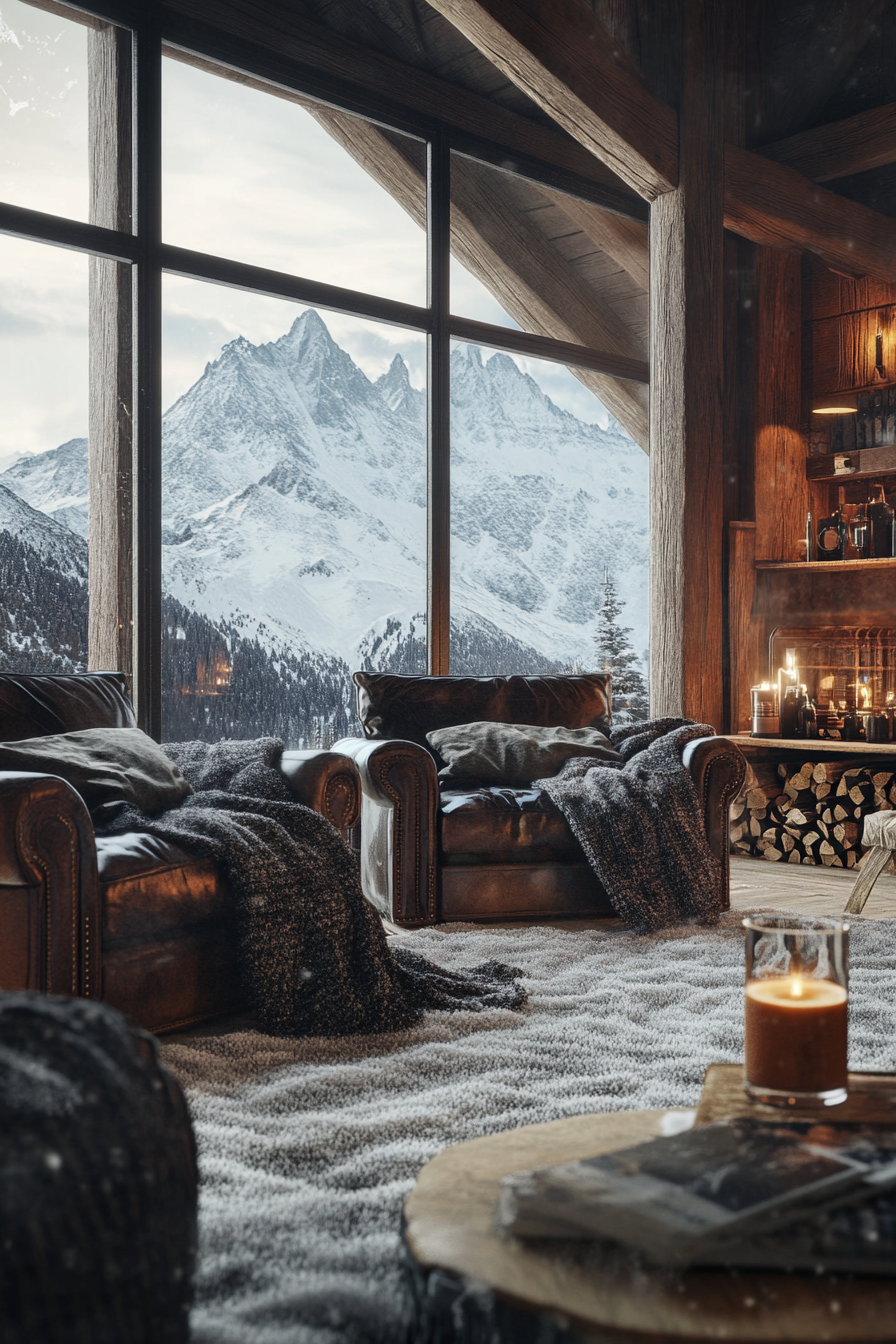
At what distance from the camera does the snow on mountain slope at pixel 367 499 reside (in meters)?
4.30

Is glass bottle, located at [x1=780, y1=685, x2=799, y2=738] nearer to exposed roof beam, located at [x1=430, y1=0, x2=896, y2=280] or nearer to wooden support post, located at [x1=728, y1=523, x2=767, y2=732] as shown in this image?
wooden support post, located at [x1=728, y1=523, x2=767, y2=732]

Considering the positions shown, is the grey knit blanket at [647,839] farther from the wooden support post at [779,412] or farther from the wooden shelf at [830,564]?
the wooden support post at [779,412]

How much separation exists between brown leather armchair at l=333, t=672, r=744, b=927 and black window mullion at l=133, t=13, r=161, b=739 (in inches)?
31.8

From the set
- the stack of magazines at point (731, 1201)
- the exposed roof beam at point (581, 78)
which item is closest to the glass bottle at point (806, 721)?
the exposed roof beam at point (581, 78)

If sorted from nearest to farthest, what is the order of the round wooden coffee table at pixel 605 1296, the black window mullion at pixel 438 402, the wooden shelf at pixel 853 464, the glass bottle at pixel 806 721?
the round wooden coffee table at pixel 605 1296
the black window mullion at pixel 438 402
the glass bottle at pixel 806 721
the wooden shelf at pixel 853 464

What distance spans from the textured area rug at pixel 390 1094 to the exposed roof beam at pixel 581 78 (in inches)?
129

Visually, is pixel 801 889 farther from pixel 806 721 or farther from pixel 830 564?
pixel 830 564

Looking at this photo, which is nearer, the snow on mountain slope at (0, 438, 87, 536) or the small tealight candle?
the small tealight candle

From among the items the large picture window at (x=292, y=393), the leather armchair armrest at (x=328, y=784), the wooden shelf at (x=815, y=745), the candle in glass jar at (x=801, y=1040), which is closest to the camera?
the candle in glass jar at (x=801, y=1040)

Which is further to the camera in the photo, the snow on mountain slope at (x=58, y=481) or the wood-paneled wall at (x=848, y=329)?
the wood-paneled wall at (x=848, y=329)

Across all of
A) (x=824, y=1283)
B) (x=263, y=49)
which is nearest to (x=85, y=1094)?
(x=824, y=1283)

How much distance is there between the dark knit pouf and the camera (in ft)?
2.72

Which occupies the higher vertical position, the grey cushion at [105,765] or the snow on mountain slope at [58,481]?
the snow on mountain slope at [58,481]

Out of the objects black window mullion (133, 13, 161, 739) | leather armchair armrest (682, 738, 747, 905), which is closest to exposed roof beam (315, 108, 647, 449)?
black window mullion (133, 13, 161, 739)
